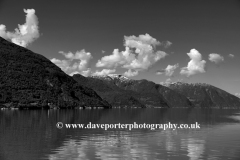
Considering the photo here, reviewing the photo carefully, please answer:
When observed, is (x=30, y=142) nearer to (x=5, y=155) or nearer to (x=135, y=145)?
(x=5, y=155)

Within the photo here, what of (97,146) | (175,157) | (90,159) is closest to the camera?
(90,159)

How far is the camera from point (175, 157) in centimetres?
4119

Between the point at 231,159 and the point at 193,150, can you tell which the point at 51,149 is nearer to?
the point at 193,150

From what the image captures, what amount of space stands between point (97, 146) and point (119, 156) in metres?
9.30

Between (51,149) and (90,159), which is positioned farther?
(51,149)

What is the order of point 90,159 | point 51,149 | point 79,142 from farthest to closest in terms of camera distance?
point 79,142 → point 51,149 → point 90,159

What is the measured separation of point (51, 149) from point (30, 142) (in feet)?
27.4

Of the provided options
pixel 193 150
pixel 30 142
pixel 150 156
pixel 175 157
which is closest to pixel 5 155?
pixel 30 142

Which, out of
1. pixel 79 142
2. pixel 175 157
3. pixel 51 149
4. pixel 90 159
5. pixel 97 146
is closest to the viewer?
pixel 90 159

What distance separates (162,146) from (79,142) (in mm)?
15544

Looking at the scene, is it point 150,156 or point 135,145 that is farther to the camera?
point 135,145

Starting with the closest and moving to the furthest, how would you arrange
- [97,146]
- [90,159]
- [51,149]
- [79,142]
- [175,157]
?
[90,159] → [175,157] → [51,149] → [97,146] → [79,142]

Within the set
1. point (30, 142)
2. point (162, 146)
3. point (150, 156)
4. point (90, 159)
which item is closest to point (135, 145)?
point (162, 146)

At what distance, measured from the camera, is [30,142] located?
51.8m
